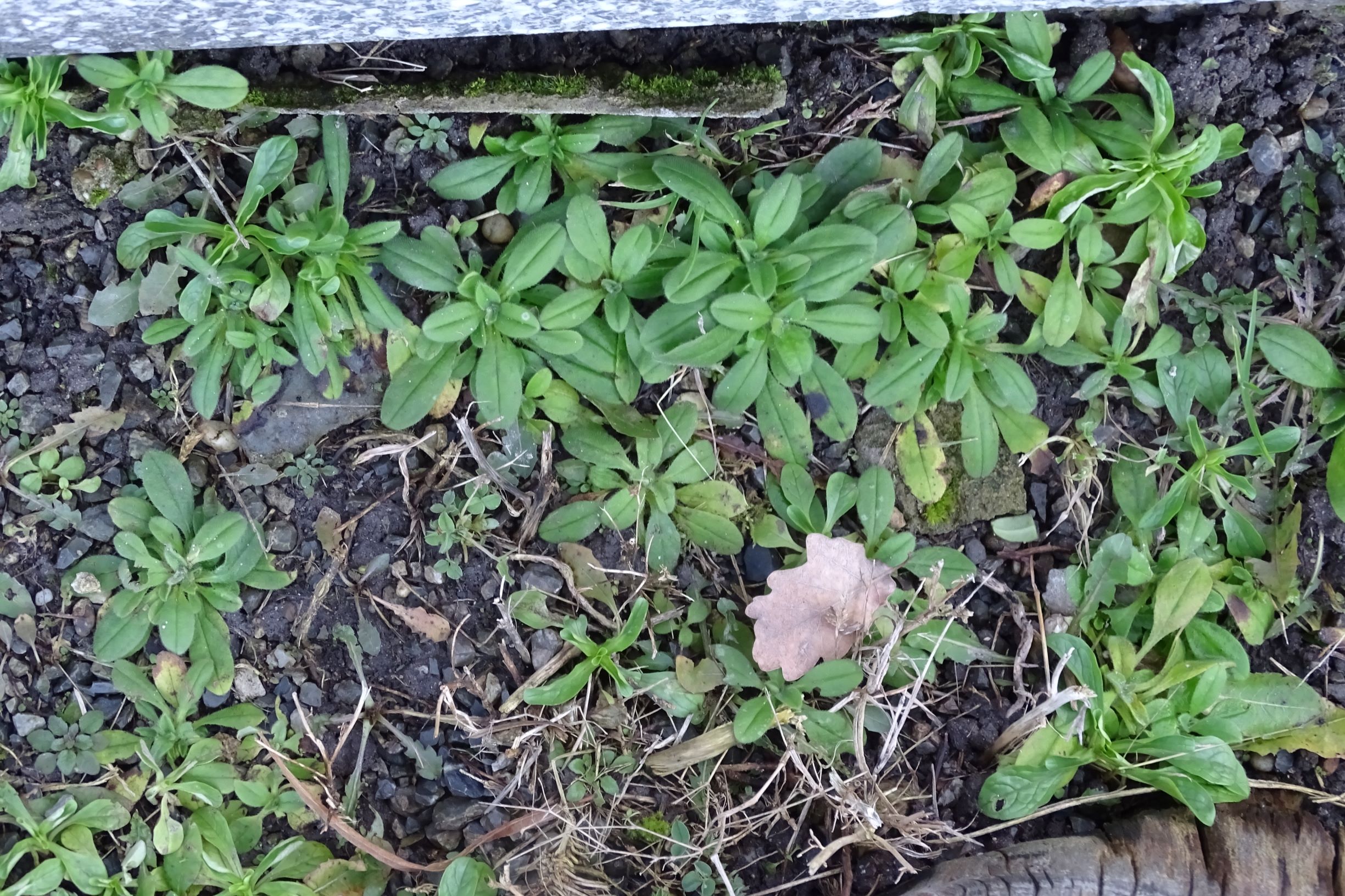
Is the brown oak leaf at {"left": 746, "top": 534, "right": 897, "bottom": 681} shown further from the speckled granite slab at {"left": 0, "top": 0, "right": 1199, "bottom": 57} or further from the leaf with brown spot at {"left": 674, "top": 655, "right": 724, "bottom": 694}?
the speckled granite slab at {"left": 0, "top": 0, "right": 1199, "bottom": 57}

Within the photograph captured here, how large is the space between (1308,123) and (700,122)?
1.51 meters

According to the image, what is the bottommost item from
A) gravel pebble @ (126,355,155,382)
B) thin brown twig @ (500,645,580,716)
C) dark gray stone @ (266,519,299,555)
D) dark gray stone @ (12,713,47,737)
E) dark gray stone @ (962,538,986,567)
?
dark gray stone @ (12,713,47,737)

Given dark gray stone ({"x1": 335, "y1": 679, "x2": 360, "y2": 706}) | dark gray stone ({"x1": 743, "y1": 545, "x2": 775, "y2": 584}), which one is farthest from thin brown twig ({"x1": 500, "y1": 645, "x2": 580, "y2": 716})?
dark gray stone ({"x1": 743, "y1": 545, "x2": 775, "y2": 584})

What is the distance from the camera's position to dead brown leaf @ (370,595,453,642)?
2.33 meters

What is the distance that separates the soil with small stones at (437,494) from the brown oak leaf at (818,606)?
0.11m

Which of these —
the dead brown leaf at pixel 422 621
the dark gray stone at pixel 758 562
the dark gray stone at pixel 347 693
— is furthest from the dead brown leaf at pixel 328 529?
the dark gray stone at pixel 758 562

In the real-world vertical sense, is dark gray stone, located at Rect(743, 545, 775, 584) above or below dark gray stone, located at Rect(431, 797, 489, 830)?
above

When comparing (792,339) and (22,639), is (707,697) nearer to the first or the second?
(792,339)

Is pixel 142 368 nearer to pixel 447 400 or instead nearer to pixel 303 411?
pixel 303 411

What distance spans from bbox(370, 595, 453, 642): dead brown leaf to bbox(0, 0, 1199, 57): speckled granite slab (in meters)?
1.26

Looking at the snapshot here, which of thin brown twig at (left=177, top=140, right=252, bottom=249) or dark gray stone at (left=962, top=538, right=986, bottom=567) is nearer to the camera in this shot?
thin brown twig at (left=177, top=140, right=252, bottom=249)

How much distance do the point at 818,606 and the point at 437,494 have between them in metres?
0.97

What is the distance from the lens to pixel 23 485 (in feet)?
7.31

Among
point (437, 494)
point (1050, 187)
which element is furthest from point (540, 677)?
point (1050, 187)
